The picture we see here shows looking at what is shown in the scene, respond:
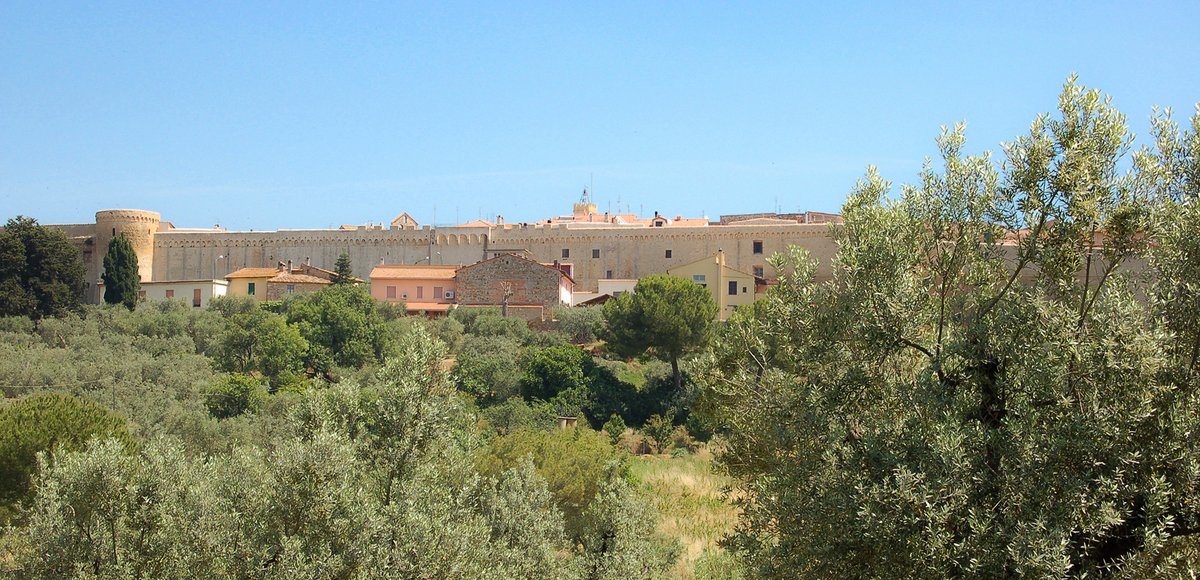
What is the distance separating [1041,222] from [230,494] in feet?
18.7

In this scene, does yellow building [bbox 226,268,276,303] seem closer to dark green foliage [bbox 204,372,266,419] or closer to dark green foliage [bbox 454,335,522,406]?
dark green foliage [bbox 454,335,522,406]

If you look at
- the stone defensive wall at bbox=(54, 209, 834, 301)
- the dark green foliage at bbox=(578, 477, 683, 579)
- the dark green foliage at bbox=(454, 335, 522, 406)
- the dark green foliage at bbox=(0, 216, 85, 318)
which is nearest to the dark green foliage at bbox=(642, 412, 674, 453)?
the dark green foliage at bbox=(454, 335, 522, 406)

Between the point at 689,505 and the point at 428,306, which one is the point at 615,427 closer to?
the point at 689,505

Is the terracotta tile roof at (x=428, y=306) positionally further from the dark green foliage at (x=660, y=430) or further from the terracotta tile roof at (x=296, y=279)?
the dark green foliage at (x=660, y=430)

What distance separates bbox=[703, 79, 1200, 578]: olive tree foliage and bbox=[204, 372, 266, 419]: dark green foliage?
20.9 metres

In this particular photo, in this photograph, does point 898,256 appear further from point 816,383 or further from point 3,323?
point 3,323

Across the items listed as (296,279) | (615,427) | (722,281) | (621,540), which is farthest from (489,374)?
(621,540)

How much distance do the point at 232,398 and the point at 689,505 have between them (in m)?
12.9

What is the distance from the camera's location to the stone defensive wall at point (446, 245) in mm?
48156

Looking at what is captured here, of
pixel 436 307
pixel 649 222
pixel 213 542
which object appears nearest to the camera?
pixel 213 542

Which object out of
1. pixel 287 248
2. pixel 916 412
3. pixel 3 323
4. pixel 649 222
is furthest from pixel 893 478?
pixel 287 248

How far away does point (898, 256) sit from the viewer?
22.4 ft

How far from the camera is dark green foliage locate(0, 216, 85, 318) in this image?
41.1 m

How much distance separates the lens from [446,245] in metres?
52.2
